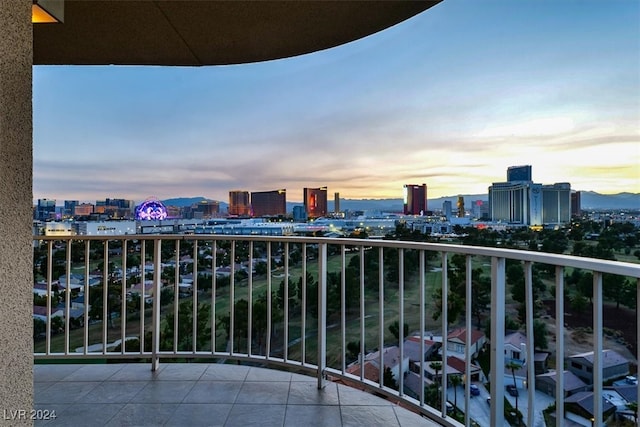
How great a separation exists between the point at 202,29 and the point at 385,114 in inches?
206

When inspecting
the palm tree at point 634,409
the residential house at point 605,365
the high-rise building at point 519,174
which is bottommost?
the palm tree at point 634,409

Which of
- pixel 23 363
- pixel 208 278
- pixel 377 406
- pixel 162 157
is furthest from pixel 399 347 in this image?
pixel 162 157

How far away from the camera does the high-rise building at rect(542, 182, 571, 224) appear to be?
2.71 metres

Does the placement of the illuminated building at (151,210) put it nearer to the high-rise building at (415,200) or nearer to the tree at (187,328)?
the tree at (187,328)

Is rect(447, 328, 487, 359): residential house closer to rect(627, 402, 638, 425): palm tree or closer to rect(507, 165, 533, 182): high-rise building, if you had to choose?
rect(627, 402, 638, 425): palm tree

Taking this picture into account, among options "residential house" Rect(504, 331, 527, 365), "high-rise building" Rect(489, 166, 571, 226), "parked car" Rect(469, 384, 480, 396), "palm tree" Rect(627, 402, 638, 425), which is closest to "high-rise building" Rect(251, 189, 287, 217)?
"high-rise building" Rect(489, 166, 571, 226)

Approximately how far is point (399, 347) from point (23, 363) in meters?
1.94

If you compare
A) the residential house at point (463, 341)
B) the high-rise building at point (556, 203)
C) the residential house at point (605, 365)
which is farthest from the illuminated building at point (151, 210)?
the high-rise building at point (556, 203)

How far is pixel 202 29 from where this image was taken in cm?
266

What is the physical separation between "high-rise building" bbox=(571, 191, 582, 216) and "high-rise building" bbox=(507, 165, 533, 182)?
1.96 feet

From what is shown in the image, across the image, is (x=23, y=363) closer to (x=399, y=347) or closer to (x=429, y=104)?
(x=399, y=347)

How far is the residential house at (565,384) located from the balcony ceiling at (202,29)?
2.33m

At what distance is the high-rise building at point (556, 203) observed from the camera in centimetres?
271

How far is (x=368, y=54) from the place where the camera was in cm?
661
